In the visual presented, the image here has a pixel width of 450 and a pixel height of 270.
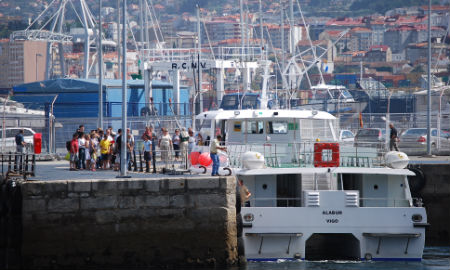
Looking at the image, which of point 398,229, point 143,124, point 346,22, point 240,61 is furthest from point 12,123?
point 346,22

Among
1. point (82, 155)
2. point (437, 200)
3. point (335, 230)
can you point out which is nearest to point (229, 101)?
point (82, 155)

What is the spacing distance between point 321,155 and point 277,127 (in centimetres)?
392

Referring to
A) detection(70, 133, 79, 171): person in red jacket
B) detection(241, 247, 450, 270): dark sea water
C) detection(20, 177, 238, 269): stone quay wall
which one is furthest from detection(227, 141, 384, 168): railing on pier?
detection(70, 133, 79, 171): person in red jacket

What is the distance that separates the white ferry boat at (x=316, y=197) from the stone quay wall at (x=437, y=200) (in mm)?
3038

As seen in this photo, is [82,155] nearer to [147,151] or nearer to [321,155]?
[147,151]

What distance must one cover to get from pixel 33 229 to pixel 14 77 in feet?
420

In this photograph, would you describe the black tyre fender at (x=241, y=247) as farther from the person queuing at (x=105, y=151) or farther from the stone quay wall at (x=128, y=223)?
the person queuing at (x=105, y=151)

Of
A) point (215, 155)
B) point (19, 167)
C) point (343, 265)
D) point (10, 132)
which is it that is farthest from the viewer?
point (10, 132)

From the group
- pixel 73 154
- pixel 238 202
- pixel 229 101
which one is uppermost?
pixel 229 101

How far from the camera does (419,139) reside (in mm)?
39719

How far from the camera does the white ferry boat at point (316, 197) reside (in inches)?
824

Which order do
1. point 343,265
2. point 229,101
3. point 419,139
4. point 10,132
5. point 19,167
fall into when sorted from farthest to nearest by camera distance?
point 229,101 < point 419,139 < point 10,132 < point 19,167 < point 343,265

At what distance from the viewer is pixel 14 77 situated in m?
144

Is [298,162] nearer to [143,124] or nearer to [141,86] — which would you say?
[143,124]
